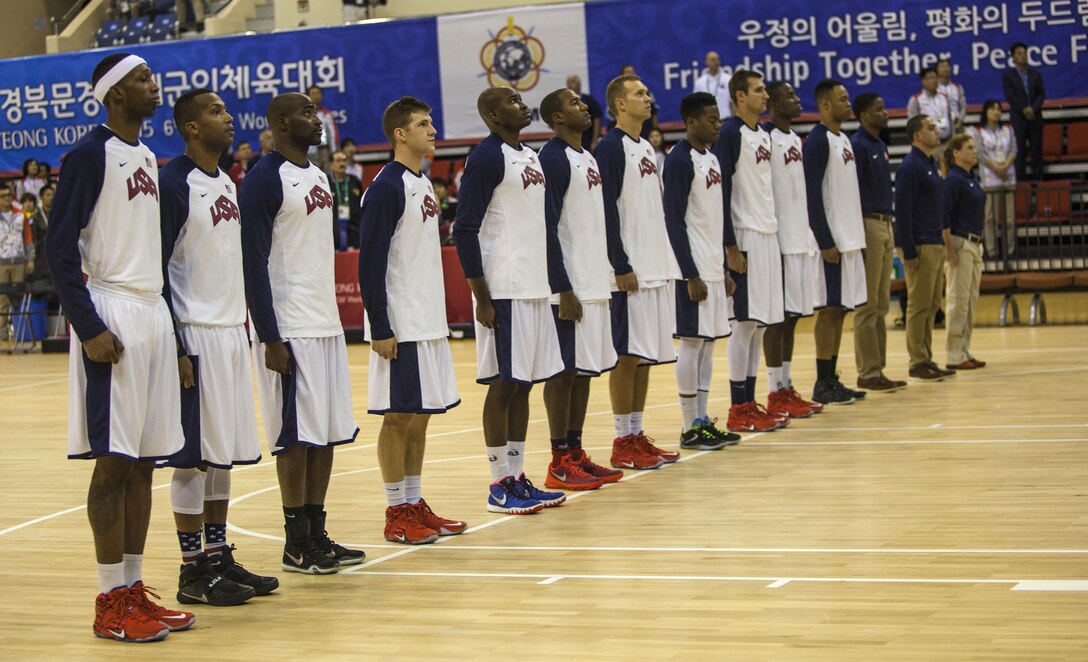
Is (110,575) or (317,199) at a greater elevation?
(317,199)

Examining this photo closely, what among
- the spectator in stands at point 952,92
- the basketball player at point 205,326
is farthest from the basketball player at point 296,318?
the spectator in stands at point 952,92

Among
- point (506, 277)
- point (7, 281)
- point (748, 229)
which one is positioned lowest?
point (7, 281)

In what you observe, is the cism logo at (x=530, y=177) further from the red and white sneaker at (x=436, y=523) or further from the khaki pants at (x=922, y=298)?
the khaki pants at (x=922, y=298)

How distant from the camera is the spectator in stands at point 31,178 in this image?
71.1 ft

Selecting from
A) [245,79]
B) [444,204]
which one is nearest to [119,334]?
[444,204]

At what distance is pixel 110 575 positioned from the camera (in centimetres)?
549

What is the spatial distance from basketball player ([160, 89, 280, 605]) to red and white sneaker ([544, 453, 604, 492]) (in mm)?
2455

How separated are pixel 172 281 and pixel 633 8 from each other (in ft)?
45.8

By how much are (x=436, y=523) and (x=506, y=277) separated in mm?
1330

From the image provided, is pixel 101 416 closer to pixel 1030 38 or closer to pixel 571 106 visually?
pixel 571 106

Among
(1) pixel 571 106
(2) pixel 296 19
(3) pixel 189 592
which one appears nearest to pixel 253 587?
(3) pixel 189 592

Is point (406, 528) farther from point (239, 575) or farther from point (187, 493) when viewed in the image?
point (187, 493)

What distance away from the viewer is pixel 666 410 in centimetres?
1138

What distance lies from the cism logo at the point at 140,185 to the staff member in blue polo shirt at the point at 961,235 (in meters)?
8.44
